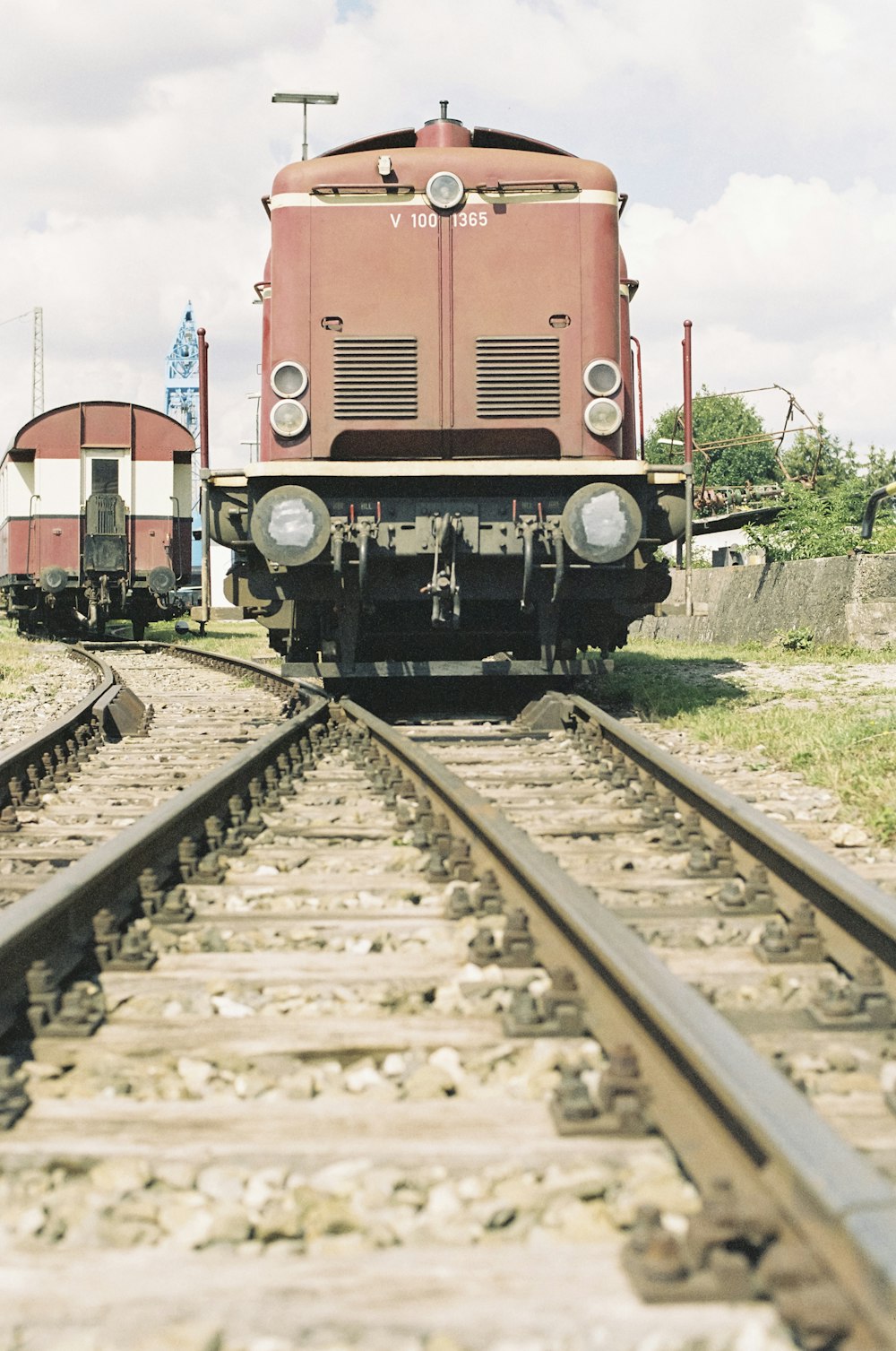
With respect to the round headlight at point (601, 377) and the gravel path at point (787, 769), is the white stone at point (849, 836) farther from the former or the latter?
the round headlight at point (601, 377)

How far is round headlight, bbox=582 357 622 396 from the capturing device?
24.7ft

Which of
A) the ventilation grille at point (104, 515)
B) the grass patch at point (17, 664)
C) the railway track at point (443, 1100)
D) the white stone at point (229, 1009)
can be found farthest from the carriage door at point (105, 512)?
the white stone at point (229, 1009)

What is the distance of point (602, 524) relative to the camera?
7000 mm

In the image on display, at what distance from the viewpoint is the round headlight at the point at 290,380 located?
746cm

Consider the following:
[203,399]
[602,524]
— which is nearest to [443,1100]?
[602,524]

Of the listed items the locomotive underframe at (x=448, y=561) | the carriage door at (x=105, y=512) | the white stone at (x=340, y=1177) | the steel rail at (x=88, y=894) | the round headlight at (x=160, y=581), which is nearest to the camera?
the white stone at (x=340, y=1177)

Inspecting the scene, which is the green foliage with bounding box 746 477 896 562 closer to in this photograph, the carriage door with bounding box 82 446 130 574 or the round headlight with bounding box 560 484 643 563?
the round headlight with bounding box 560 484 643 563

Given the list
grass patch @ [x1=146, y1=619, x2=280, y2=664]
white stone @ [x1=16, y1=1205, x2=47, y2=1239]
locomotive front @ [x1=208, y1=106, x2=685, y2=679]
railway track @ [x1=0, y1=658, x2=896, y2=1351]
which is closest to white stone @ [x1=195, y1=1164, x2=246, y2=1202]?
railway track @ [x1=0, y1=658, x2=896, y2=1351]

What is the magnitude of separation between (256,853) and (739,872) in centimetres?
154

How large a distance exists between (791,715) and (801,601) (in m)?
6.30

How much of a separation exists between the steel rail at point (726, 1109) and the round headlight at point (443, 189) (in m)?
5.54

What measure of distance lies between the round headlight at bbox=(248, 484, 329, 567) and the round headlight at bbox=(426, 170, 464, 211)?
2024 mm

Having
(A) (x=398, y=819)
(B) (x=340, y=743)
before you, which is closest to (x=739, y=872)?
(A) (x=398, y=819)

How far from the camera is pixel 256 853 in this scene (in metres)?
4.10
